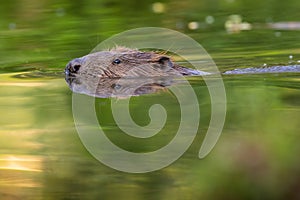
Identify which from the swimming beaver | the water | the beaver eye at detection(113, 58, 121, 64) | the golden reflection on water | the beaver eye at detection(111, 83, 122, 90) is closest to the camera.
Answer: the water

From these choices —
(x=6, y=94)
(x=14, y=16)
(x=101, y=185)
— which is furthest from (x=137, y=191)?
(x=14, y=16)

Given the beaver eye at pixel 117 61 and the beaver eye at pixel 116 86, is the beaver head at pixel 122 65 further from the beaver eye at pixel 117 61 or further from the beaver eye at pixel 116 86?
the beaver eye at pixel 116 86

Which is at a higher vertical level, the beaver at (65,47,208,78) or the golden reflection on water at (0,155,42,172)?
the beaver at (65,47,208,78)

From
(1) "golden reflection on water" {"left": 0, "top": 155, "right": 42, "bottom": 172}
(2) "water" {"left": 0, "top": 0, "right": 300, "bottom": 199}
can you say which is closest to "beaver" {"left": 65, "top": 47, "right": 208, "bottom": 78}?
(2) "water" {"left": 0, "top": 0, "right": 300, "bottom": 199}

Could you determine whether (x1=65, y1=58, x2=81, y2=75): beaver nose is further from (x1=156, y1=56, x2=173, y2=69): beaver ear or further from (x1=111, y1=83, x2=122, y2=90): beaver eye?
(x1=156, y1=56, x2=173, y2=69): beaver ear

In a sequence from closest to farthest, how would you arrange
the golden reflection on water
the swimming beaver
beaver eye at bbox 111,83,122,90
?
the golden reflection on water → beaver eye at bbox 111,83,122,90 → the swimming beaver

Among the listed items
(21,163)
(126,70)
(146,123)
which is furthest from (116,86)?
(21,163)

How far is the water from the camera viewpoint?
3.56 m

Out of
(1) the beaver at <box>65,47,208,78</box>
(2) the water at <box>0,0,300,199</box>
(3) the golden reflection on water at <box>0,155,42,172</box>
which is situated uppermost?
(1) the beaver at <box>65,47,208,78</box>

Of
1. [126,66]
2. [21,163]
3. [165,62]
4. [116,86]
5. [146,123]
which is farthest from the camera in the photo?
[126,66]

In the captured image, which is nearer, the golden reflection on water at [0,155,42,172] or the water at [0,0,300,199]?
the water at [0,0,300,199]

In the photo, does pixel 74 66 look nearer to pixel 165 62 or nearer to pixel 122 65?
pixel 122 65

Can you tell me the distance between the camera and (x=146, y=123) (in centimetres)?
459

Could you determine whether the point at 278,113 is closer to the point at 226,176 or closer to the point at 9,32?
the point at 226,176
